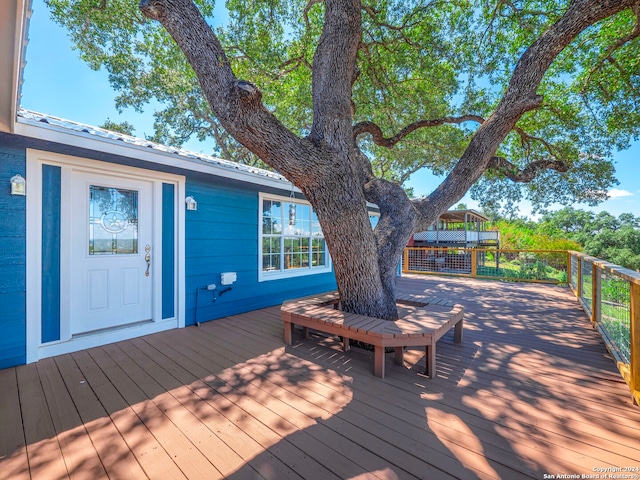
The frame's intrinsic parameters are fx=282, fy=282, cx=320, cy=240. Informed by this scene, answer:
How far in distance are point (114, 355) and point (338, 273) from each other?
2.51m

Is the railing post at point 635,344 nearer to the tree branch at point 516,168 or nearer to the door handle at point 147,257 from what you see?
the tree branch at point 516,168

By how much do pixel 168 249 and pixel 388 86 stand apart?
204 inches

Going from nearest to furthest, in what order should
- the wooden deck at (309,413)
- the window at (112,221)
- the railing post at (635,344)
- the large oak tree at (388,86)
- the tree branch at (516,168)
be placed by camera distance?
the wooden deck at (309,413)
the railing post at (635,344)
the large oak tree at (388,86)
the window at (112,221)
the tree branch at (516,168)

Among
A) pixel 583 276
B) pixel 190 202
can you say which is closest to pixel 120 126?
pixel 190 202

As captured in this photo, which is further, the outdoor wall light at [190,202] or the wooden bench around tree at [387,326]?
the outdoor wall light at [190,202]

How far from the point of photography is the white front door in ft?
10.3

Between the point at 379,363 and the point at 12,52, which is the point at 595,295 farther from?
the point at 12,52

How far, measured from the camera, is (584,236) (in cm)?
3142

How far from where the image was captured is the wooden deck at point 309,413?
5.10 ft

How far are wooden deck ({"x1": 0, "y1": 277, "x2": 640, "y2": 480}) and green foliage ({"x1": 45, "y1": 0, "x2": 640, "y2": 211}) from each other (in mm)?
3920

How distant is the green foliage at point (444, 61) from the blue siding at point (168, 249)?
9.59 feet

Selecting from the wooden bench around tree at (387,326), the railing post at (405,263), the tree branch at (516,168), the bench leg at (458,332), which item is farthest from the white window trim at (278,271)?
the railing post at (405,263)

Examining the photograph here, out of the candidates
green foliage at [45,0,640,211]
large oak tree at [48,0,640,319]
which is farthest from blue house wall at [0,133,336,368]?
green foliage at [45,0,640,211]

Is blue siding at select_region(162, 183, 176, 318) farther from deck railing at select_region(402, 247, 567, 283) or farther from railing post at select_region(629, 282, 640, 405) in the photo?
deck railing at select_region(402, 247, 567, 283)
